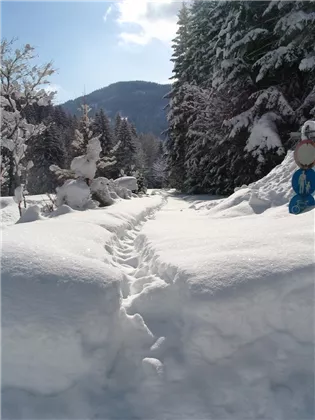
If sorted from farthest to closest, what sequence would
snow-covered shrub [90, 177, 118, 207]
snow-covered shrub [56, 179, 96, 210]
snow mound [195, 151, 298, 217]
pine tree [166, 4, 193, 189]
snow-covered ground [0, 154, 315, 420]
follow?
pine tree [166, 4, 193, 189], snow-covered shrub [90, 177, 118, 207], snow-covered shrub [56, 179, 96, 210], snow mound [195, 151, 298, 217], snow-covered ground [0, 154, 315, 420]

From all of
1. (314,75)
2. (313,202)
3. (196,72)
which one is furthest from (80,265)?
(196,72)

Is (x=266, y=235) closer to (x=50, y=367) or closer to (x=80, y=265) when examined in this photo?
(x=80, y=265)

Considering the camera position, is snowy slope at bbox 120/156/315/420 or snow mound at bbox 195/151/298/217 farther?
snow mound at bbox 195/151/298/217

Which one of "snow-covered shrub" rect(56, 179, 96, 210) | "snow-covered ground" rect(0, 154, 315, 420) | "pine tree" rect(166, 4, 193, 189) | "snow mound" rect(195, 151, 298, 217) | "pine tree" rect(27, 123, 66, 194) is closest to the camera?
"snow-covered ground" rect(0, 154, 315, 420)

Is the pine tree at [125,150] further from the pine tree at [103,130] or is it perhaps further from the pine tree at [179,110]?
the pine tree at [179,110]

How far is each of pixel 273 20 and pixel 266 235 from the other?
13.9 m

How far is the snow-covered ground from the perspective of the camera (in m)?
2.52

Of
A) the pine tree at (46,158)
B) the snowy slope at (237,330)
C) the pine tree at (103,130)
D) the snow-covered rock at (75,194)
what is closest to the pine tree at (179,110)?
the pine tree at (103,130)

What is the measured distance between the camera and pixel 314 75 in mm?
13508

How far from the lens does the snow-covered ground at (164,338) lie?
8.28 feet

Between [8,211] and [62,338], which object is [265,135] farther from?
[62,338]

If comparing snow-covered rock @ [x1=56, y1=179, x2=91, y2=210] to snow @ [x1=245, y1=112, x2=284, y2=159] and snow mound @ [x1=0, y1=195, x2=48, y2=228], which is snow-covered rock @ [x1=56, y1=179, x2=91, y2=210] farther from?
snow @ [x1=245, y1=112, x2=284, y2=159]

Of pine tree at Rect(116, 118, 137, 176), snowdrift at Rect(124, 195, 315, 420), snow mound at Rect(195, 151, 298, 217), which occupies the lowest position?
snowdrift at Rect(124, 195, 315, 420)

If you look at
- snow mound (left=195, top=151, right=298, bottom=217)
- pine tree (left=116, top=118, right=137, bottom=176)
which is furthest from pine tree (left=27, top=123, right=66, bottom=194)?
snow mound (left=195, top=151, right=298, bottom=217)
